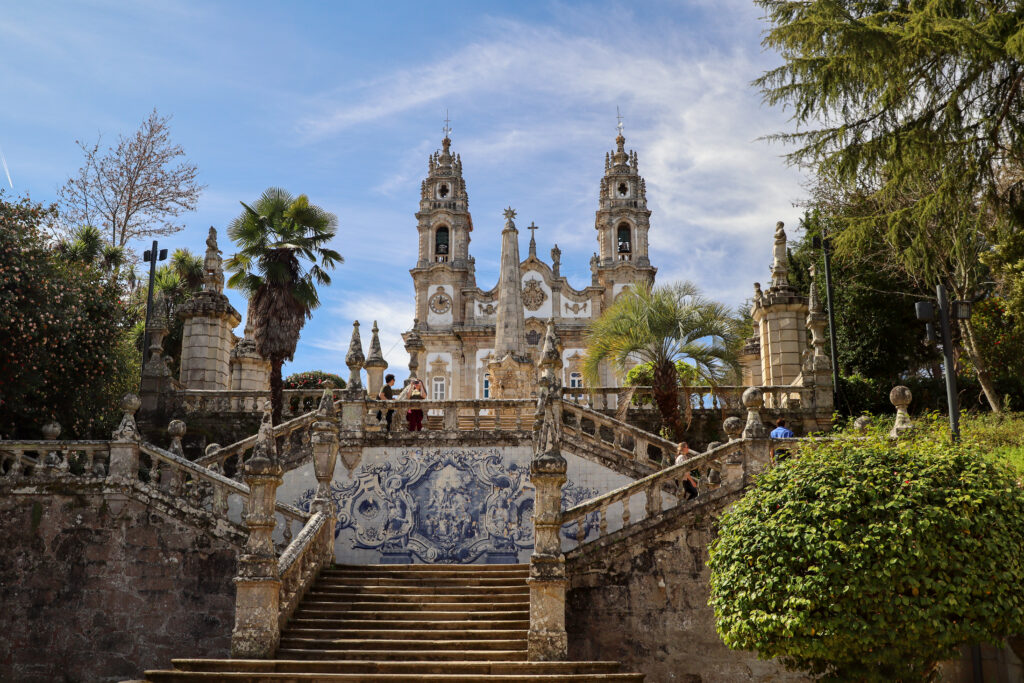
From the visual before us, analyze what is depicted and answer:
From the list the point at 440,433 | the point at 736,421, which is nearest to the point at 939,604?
the point at 736,421

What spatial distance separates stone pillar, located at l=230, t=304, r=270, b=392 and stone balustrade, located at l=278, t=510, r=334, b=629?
13.7 m

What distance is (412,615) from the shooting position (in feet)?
45.9

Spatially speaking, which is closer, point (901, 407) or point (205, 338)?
point (901, 407)

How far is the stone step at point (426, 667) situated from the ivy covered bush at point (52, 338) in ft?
27.3

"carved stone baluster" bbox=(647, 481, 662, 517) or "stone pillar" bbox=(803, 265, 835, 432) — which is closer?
"carved stone baluster" bbox=(647, 481, 662, 517)

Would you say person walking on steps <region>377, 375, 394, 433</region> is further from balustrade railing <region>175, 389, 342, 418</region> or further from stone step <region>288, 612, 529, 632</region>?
stone step <region>288, 612, 529, 632</region>

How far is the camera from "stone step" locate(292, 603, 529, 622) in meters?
13.8

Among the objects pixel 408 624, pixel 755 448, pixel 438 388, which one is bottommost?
pixel 408 624

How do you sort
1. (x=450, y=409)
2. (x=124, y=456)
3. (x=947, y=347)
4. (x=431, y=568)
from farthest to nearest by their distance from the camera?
(x=450, y=409), (x=431, y=568), (x=124, y=456), (x=947, y=347)

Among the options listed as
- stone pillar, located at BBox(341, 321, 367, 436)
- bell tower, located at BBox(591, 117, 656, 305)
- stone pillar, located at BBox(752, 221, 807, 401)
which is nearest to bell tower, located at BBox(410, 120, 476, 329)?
bell tower, located at BBox(591, 117, 656, 305)

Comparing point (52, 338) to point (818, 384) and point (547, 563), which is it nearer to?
point (547, 563)

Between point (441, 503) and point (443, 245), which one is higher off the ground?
point (443, 245)

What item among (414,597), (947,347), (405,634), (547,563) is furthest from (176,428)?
(947,347)

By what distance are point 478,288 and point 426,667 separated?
4767 centimetres
